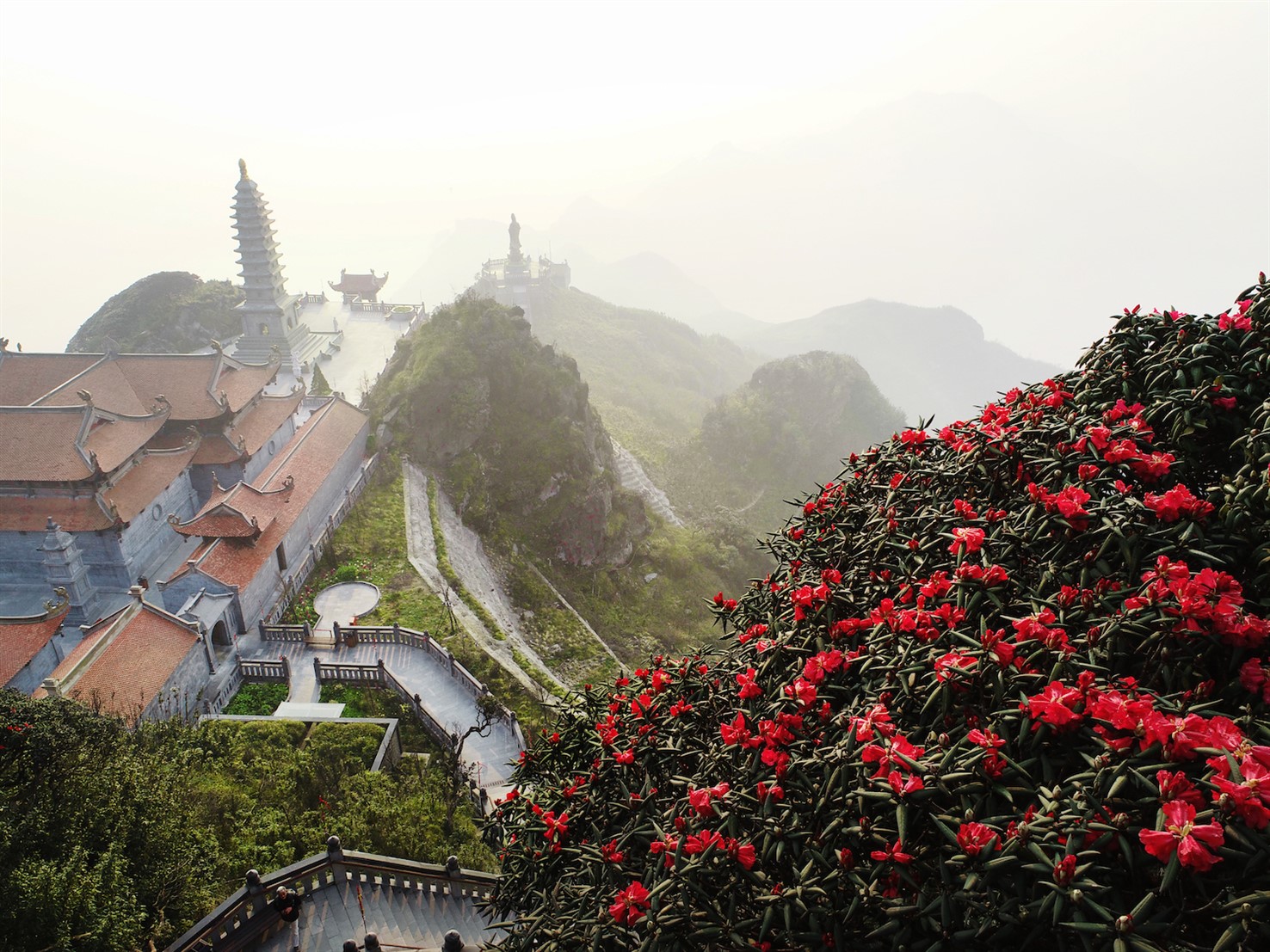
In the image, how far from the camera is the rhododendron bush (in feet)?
13.5

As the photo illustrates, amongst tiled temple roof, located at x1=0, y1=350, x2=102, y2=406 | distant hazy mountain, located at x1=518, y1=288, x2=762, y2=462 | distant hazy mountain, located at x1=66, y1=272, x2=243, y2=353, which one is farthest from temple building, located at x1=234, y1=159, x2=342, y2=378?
distant hazy mountain, located at x1=518, y1=288, x2=762, y2=462

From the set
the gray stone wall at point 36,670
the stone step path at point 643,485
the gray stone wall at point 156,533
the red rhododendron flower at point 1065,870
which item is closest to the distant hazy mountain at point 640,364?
the stone step path at point 643,485

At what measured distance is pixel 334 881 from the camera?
11.6 meters

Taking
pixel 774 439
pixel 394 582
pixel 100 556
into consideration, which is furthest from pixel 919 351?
pixel 100 556

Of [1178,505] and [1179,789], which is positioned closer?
[1179,789]

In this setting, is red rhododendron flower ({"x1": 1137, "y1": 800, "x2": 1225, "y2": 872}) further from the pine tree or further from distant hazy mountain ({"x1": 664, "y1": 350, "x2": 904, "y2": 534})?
distant hazy mountain ({"x1": 664, "y1": 350, "x2": 904, "y2": 534})

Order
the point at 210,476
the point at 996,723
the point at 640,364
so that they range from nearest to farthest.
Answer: the point at 996,723 < the point at 210,476 < the point at 640,364

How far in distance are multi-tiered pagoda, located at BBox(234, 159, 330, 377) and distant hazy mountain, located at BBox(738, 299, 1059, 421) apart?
92.9 meters

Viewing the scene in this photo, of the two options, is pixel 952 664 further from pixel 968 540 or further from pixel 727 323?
pixel 727 323

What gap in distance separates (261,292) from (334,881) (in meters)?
40.6

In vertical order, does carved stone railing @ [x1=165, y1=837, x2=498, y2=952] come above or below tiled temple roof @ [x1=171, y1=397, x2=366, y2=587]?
below

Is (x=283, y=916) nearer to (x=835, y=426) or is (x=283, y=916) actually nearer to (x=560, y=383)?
(x=560, y=383)

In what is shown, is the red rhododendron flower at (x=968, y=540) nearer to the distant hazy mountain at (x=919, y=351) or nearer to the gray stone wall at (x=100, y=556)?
the gray stone wall at (x=100, y=556)

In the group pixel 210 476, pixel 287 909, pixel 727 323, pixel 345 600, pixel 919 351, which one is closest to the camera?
pixel 287 909
